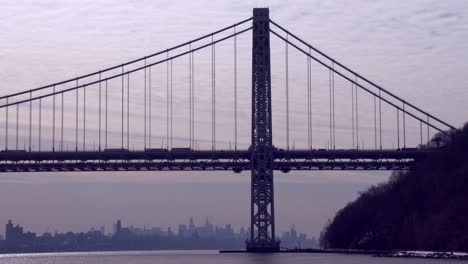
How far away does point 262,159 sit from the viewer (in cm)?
7988

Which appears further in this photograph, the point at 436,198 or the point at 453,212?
the point at 436,198

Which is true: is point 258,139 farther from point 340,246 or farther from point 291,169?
point 340,246

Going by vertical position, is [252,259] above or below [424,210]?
below

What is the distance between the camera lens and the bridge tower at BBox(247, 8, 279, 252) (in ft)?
260

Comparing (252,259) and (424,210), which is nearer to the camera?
(252,259)

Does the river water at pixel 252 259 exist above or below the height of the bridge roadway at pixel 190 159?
below

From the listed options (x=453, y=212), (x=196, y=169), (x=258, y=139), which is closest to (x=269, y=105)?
(x=258, y=139)

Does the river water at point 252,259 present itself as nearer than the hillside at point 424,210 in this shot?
Yes

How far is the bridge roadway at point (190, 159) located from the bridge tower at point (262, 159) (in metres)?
2.53

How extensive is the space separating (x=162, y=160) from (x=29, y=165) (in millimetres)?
9667

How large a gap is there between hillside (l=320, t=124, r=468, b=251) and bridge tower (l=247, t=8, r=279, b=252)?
10.4 m

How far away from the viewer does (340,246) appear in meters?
102

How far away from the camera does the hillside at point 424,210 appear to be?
76875 millimetres

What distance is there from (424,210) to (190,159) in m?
16.9
